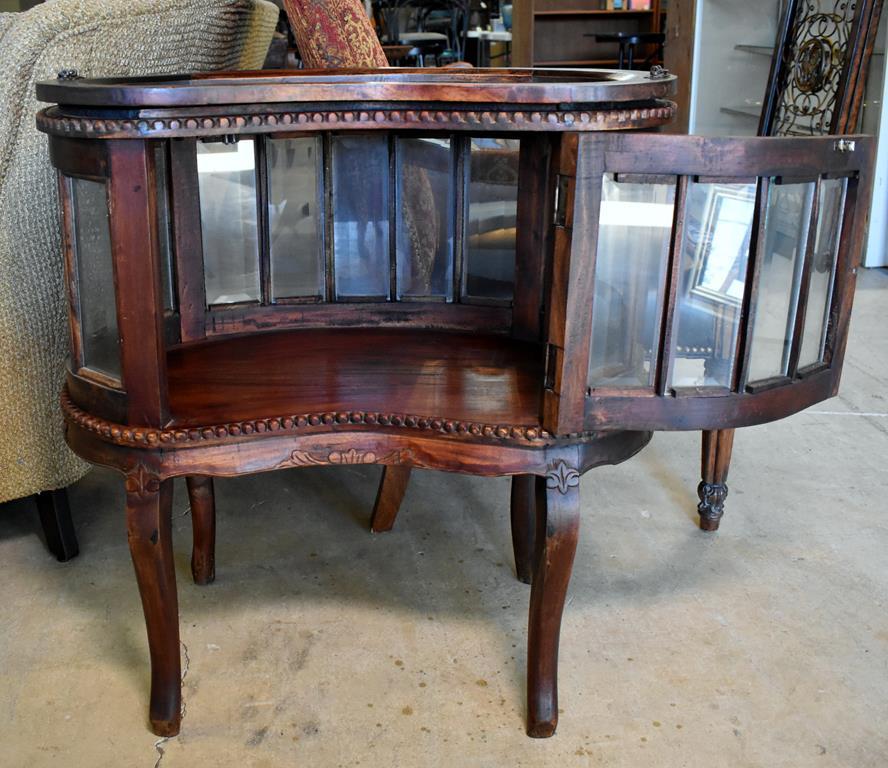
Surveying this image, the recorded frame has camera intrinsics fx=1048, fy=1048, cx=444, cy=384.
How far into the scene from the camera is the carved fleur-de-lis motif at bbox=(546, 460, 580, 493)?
1.19m

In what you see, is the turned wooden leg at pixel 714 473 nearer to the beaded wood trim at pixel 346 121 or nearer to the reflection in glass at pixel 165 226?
the beaded wood trim at pixel 346 121

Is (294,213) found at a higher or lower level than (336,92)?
lower

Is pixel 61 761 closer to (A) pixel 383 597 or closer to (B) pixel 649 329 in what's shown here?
(A) pixel 383 597

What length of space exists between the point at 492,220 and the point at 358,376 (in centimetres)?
36

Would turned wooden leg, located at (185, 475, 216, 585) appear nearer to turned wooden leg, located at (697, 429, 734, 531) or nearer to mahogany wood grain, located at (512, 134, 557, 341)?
mahogany wood grain, located at (512, 134, 557, 341)

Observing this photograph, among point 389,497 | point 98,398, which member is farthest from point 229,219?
point 389,497

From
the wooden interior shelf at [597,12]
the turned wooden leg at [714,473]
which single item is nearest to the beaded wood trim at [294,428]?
the turned wooden leg at [714,473]

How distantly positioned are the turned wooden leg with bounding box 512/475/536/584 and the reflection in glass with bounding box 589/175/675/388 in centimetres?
46

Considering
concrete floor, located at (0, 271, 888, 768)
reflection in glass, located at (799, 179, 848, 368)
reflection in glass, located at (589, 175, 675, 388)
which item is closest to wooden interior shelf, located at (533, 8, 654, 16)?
concrete floor, located at (0, 271, 888, 768)

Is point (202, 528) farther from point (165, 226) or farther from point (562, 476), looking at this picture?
point (562, 476)

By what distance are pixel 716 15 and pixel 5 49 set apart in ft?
12.5

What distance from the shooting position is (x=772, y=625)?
154 centimetres

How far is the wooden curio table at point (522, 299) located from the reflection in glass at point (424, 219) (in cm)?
8

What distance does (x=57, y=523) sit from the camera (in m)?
1.68
